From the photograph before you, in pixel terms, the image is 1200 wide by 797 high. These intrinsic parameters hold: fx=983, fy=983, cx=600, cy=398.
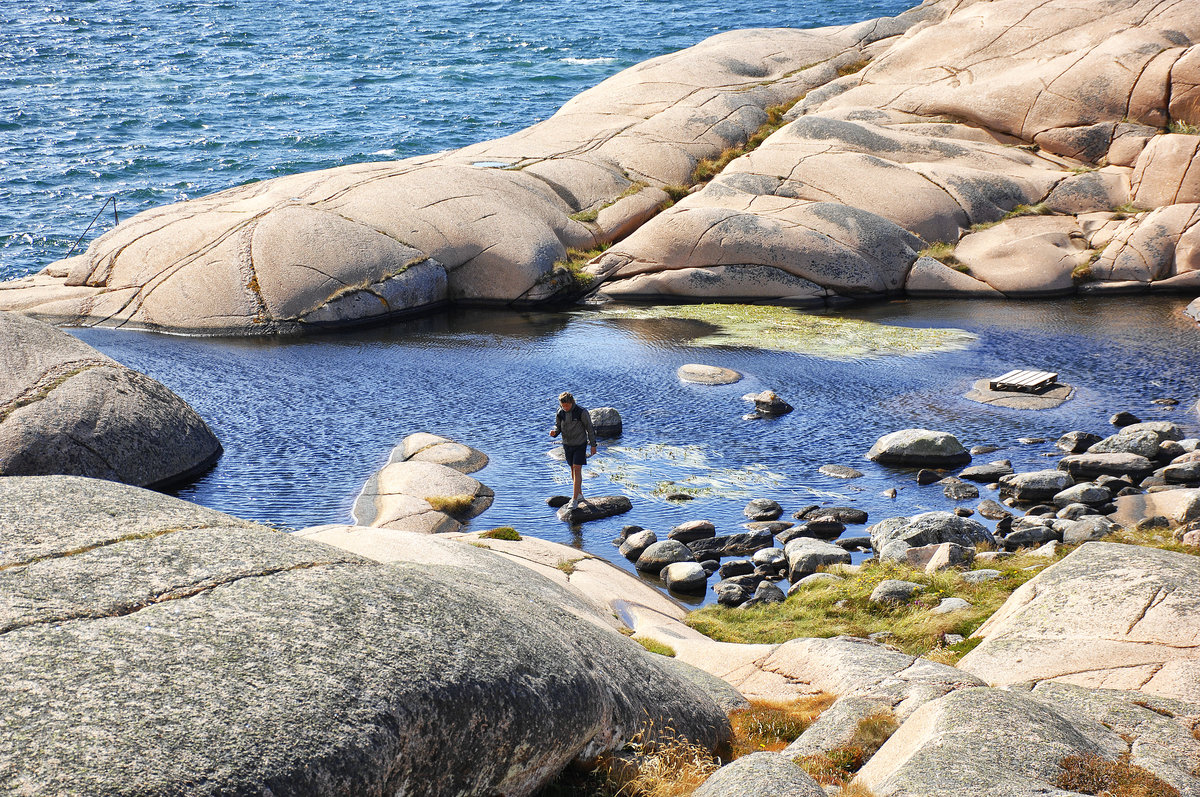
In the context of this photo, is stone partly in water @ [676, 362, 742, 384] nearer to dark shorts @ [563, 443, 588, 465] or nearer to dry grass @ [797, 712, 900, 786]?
dark shorts @ [563, 443, 588, 465]

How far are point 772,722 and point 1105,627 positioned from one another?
11.0 feet

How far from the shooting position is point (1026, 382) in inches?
830

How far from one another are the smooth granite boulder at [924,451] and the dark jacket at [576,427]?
5592 millimetres

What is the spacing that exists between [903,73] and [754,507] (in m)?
28.3

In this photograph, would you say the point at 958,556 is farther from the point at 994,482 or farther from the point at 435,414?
the point at 435,414

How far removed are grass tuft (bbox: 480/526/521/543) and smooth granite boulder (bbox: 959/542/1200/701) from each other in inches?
264

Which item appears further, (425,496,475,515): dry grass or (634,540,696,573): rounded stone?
(425,496,475,515): dry grass

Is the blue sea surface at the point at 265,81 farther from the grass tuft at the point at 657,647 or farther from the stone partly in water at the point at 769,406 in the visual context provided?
the grass tuft at the point at 657,647

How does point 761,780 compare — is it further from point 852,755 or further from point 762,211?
point 762,211

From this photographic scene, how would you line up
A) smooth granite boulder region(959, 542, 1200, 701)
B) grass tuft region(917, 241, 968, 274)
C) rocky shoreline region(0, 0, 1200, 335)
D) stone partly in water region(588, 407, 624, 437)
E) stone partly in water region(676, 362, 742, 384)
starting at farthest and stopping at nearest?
1. grass tuft region(917, 241, 968, 274)
2. rocky shoreline region(0, 0, 1200, 335)
3. stone partly in water region(676, 362, 742, 384)
4. stone partly in water region(588, 407, 624, 437)
5. smooth granite boulder region(959, 542, 1200, 701)

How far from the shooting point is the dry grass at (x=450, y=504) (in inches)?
635

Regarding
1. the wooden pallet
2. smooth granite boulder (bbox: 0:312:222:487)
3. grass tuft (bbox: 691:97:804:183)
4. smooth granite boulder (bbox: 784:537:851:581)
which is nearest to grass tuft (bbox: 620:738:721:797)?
smooth granite boulder (bbox: 784:537:851:581)

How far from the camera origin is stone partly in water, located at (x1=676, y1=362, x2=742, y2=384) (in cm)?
2233

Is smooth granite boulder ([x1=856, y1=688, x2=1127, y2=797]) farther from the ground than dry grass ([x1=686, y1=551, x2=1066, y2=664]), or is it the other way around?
smooth granite boulder ([x1=856, y1=688, x2=1127, y2=797])
